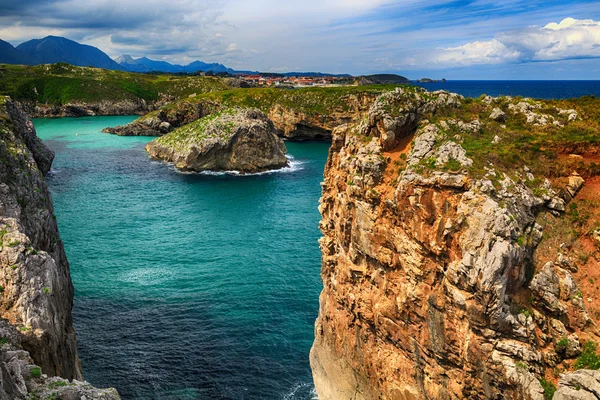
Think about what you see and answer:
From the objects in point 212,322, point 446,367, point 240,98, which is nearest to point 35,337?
point 212,322

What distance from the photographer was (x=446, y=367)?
79.6 ft

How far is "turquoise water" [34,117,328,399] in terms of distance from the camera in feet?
120

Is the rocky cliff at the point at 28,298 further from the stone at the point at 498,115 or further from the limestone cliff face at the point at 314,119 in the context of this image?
the limestone cliff face at the point at 314,119

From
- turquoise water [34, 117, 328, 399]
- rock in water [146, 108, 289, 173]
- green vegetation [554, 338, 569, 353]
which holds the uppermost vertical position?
rock in water [146, 108, 289, 173]

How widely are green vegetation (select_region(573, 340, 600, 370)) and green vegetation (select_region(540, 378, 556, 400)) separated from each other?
1.53 m

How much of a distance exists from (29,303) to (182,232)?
135 ft

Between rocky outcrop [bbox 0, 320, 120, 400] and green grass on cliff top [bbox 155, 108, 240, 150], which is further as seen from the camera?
green grass on cliff top [bbox 155, 108, 240, 150]

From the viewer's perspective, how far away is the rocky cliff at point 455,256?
2147 centimetres

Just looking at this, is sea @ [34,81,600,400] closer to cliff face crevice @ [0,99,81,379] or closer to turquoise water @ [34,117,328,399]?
turquoise water @ [34,117,328,399]

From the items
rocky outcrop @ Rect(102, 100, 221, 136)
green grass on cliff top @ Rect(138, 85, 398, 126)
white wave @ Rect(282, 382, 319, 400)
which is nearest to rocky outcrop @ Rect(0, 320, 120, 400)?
white wave @ Rect(282, 382, 319, 400)

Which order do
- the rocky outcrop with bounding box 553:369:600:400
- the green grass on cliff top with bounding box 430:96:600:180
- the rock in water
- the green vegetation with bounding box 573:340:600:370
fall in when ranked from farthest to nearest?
the rock in water
the green grass on cliff top with bounding box 430:96:600:180
the green vegetation with bounding box 573:340:600:370
the rocky outcrop with bounding box 553:369:600:400

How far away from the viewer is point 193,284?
165 feet

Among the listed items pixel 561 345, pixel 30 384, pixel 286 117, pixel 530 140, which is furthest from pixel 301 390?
pixel 286 117

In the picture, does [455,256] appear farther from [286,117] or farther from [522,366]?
[286,117]
